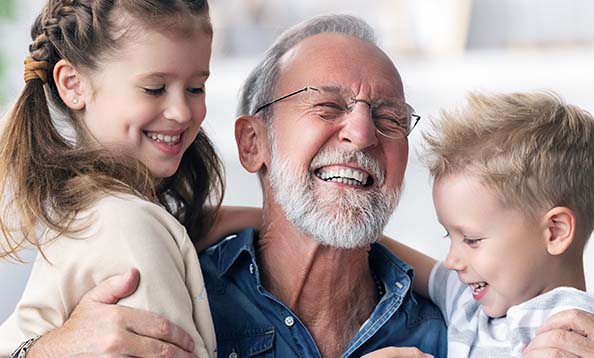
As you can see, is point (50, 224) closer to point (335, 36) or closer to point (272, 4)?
point (335, 36)

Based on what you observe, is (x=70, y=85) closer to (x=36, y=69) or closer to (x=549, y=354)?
(x=36, y=69)

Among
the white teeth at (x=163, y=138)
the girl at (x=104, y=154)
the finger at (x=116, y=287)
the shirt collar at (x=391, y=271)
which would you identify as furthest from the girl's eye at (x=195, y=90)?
the shirt collar at (x=391, y=271)

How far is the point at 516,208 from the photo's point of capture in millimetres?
1991

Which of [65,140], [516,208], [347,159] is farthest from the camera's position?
[347,159]

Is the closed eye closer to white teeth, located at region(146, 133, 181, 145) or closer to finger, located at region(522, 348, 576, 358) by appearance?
finger, located at region(522, 348, 576, 358)

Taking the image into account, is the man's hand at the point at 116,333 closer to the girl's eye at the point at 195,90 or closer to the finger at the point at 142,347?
the finger at the point at 142,347

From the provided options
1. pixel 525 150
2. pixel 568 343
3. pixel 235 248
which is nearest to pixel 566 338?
pixel 568 343

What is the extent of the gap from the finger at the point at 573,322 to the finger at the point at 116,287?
812 mm

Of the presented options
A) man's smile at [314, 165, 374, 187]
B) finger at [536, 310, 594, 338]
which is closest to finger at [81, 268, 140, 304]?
man's smile at [314, 165, 374, 187]

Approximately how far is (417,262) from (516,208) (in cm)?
54

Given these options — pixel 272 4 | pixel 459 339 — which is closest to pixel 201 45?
pixel 459 339

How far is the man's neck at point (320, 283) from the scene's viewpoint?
2307 mm

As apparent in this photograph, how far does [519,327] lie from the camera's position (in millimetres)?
1967

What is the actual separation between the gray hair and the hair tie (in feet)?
1.81
